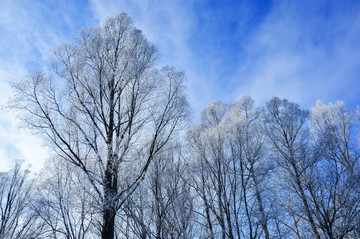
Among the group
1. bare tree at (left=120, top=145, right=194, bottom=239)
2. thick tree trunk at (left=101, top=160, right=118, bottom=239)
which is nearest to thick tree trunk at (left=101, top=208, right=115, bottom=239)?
thick tree trunk at (left=101, top=160, right=118, bottom=239)

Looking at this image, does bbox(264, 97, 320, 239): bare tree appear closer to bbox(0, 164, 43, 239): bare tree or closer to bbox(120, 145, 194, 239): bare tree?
bbox(120, 145, 194, 239): bare tree

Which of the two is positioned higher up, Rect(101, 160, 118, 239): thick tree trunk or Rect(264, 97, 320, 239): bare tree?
Rect(264, 97, 320, 239): bare tree

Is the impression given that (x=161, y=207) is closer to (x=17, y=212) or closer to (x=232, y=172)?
(x=232, y=172)

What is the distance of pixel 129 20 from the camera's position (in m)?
7.66

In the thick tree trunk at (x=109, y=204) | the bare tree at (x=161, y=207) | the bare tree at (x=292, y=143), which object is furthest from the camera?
the bare tree at (x=292, y=143)

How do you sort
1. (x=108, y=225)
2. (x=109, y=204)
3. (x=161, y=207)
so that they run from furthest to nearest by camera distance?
(x=161, y=207) < (x=108, y=225) < (x=109, y=204)

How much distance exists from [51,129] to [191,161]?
6.94 m

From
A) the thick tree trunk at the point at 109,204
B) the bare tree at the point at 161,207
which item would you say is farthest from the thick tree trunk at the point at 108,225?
the bare tree at the point at 161,207

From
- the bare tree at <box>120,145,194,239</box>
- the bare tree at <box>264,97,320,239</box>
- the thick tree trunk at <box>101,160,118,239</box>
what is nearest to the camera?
the thick tree trunk at <box>101,160,118,239</box>

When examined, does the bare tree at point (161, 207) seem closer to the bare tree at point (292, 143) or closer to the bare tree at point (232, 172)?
the bare tree at point (232, 172)

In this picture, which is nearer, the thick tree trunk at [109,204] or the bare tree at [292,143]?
the thick tree trunk at [109,204]

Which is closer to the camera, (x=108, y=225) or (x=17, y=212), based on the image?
(x=108, y=225)

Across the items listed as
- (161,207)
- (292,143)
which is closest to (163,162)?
(161,207)

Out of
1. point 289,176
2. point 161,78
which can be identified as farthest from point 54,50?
point 289,176
